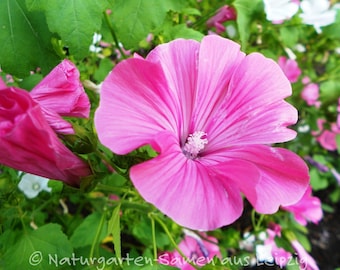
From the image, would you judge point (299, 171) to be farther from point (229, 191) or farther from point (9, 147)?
point (9, 147)

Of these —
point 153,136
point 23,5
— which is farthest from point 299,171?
point 23,5

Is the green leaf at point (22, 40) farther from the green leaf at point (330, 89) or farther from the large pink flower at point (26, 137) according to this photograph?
the green leaf at point (330, 89)

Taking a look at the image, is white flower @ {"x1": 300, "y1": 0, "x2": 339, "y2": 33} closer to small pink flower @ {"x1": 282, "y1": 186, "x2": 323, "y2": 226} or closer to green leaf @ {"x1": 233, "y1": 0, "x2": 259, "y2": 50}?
green leaf @ {"x1": 233, "y1": 0, "x2": 259, "y2": 50}

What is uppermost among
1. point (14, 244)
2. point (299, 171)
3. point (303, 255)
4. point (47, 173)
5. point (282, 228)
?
point (47, 173)

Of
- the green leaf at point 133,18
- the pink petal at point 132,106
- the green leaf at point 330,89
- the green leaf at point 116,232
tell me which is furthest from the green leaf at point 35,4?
the green leaf at point 330,89

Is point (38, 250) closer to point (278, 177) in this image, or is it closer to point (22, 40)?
point (22, 40)

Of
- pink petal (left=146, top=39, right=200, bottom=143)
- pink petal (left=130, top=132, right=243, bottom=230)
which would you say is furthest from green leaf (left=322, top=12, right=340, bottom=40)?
pink petal (left=130, top=132, right=243, bottom=230)
